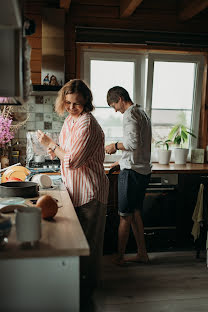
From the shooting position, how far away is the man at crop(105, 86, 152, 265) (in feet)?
9.16

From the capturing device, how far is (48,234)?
4.27ft

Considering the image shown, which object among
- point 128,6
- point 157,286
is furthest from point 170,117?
point 157,286

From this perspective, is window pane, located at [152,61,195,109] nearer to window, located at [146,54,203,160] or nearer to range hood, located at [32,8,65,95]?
window, located at [146,54,203,160]

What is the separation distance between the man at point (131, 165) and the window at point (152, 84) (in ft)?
2.63

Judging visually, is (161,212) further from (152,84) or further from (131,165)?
(152,84)

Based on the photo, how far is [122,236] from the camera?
9.84ft

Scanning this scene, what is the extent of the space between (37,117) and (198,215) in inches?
75.0

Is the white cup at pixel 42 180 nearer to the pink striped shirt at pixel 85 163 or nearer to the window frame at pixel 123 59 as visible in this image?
the pink striped shirt at pixel 85 163

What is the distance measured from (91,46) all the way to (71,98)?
164cm

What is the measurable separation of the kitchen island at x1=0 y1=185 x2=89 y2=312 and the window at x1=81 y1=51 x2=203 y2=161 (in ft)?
8.54

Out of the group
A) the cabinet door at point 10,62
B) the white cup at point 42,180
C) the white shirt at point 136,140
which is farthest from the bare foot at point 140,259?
the cabinet door at point 10,62

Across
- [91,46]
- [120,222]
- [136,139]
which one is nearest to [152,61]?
[91,46]

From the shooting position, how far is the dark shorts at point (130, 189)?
288 cm

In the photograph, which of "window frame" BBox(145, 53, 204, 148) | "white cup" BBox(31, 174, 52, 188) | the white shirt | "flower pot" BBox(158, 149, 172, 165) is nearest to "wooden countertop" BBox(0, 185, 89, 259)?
"white cup" BBox(31, 174, 52, 188)
